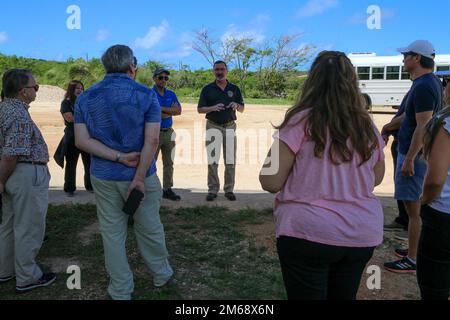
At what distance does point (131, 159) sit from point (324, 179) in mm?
1565

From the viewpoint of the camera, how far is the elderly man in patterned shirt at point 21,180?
319cm

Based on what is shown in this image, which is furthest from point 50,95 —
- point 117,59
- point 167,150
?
point 117,59

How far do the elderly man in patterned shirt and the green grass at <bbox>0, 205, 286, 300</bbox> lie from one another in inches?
10.7

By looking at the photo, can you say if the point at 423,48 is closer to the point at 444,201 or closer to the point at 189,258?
the point at 444,201

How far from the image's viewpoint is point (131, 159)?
121 inches

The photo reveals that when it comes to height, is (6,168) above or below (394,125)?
below

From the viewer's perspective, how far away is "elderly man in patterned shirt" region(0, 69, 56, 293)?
10.5 feet

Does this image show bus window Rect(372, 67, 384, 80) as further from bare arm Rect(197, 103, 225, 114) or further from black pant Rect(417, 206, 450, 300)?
black pant Rect(417, 206, 450, 300)

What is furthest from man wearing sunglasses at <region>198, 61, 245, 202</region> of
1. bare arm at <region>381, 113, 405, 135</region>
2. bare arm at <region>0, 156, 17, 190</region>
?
bare arm at <region>0, 156, 17, 190</region>

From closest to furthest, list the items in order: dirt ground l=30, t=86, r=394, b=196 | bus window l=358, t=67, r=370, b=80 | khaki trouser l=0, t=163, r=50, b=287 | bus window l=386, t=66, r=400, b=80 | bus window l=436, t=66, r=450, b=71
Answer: khaki trouser l=0, t=163, r=50, b=287 < dirt ground l=30, t=86, r=394, b=196 < bus window l=436, t=66, r=450, b=71 < bus window l=386, t=66, r=400, b=80 < bus window l=358, t=67, r=370, b=80

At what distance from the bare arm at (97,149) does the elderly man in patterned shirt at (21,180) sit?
0.46 m
